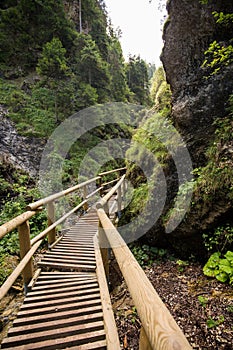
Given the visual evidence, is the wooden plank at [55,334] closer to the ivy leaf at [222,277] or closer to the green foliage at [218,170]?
the ivy leaf at [222,277]

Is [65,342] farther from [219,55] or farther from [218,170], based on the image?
[219,55]

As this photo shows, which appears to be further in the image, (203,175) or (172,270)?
(203,175)

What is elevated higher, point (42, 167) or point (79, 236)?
point (42, 167)

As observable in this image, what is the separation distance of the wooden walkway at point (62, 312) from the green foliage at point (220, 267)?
73.4 inches

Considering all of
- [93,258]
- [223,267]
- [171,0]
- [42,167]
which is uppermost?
[171,0]

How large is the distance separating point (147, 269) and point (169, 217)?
121 cm

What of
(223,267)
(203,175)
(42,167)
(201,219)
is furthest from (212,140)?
(42,167)

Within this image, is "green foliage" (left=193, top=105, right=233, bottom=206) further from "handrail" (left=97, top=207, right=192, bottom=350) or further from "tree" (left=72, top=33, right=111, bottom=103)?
"tree" (left=72, top=33, right=111, bottom=103)

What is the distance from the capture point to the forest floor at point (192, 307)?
223 cm

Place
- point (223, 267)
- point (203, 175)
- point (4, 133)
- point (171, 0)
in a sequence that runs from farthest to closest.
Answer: point (4, 133), point (171, 0), point (203, 175), point (223, 267)

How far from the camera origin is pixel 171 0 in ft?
19.4

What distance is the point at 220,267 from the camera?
2945mm

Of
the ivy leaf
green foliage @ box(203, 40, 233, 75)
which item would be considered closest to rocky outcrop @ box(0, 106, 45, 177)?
green foliage @ box(203, 40, 233, 75)

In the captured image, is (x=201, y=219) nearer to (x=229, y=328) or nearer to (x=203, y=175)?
(x=203, y=175)
